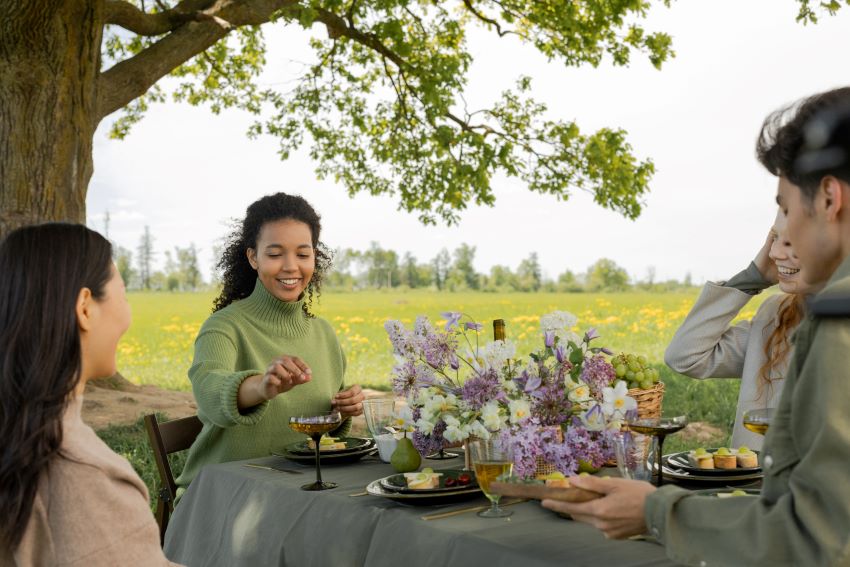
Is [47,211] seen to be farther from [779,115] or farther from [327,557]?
[779,115]

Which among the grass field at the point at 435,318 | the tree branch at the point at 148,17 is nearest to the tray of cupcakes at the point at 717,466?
the grass field at the point at 435,318

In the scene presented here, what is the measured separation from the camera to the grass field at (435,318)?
10.3 metres

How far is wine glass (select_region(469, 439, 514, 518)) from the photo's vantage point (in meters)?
2.26

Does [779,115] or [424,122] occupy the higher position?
[424,122]

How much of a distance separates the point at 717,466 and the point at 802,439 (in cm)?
148

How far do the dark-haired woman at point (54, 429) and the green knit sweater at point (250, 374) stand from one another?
1.40m

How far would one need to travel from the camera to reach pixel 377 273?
44.5 metres

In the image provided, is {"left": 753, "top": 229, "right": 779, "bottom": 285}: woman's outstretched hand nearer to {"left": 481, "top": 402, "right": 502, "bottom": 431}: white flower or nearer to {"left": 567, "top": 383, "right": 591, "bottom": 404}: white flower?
{"left": 567, "top": 383, "right": 591, "bottom": 404}: white flower

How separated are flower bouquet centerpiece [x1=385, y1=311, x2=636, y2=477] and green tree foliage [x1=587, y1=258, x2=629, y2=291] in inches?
1151

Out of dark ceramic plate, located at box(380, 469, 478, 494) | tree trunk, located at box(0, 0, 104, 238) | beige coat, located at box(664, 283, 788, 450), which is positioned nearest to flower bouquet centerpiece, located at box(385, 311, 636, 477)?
dark ceramic plate, located at box(380, 469, 478, 494)

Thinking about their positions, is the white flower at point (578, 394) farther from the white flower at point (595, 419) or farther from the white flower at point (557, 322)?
the white flower at point (557, 322)

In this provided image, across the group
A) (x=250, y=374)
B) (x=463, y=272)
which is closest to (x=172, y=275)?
(x=463, y=272)

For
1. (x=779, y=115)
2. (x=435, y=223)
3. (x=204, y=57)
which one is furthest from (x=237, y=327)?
(x=204, y=57)

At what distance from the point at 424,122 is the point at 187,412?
5.44 meters
